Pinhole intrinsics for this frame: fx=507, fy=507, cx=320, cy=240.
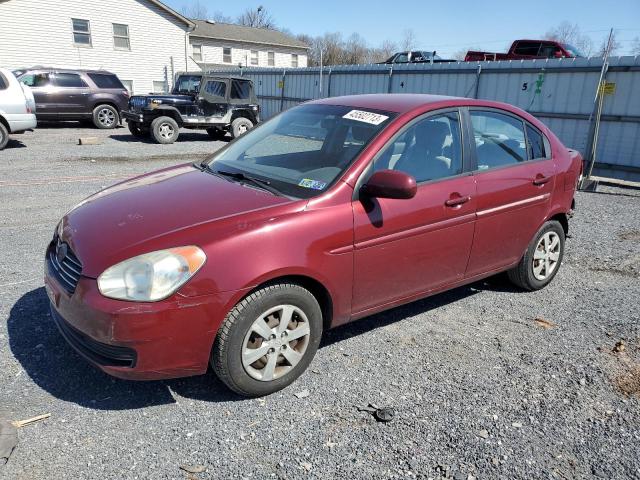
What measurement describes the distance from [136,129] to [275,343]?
46.6ft

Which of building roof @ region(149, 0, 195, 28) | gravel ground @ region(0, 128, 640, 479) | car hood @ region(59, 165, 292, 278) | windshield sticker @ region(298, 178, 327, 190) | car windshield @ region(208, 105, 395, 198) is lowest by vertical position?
gravel ground @ region(0, 128, 640, 479)

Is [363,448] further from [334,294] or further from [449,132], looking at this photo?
[449,132]

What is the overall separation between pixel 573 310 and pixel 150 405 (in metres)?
3.43

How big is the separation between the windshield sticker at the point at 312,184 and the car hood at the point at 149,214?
0.22 meters

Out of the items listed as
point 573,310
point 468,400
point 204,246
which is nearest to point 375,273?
point 468,400

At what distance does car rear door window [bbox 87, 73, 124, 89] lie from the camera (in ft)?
56.3

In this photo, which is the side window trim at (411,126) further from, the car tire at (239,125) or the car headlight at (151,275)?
the car tire at (239,125)

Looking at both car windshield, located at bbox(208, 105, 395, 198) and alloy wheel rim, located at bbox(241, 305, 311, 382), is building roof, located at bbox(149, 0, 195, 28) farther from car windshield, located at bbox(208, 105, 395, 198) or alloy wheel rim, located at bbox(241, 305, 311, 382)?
alloy wheel rim, located at bbox(241, 305, 311, 382)

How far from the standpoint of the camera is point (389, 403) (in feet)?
9.72

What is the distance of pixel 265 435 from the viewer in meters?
2.66

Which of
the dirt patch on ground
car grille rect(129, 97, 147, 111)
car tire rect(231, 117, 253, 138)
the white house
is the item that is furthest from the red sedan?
the white house

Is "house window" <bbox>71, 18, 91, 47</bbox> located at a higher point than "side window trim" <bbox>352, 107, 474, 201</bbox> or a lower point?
higher

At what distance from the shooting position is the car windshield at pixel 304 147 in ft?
10.7

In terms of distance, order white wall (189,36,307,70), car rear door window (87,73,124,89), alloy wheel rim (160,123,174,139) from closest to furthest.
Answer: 1. alloy wheel rim (160,123,174,139)
2. car rear door window (87,73,124,89)
3. white wall (189,36,307,70)
